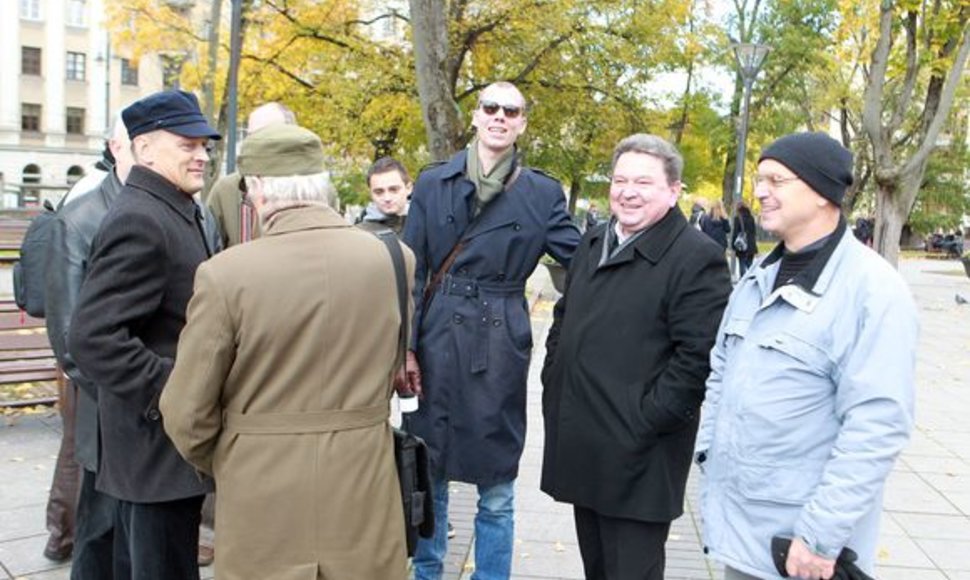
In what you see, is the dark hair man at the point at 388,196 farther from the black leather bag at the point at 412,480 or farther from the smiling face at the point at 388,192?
the black leather bag at the point at 412,480

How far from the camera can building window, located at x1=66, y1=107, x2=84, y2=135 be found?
197ft

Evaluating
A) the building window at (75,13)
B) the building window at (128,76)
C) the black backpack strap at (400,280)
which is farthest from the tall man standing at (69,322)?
the building window at (128,76)

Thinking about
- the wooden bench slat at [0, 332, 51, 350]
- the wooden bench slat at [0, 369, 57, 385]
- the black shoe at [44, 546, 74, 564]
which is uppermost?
the wooden bench slat at [0, 332, 51, 350]

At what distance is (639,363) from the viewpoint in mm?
3273

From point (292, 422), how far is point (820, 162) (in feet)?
5.25

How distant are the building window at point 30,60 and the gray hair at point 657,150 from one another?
62.9 metres

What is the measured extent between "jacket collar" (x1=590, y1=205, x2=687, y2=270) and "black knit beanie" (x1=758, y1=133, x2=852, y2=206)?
0.67 metres

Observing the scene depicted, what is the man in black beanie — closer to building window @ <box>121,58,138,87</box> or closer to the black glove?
the black glove

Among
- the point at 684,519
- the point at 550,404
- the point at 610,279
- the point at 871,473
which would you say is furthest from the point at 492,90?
the point at 684,519

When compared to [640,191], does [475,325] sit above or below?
below

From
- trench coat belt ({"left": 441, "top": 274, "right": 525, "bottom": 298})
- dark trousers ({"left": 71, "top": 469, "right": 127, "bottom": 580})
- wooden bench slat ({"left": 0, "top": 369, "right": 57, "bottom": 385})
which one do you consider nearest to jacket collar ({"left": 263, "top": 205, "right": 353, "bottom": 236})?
trench coat belt ({"left": 441, "top": 274, "right": 525, "bottom": 298})

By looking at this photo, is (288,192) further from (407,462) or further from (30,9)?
(30,9)

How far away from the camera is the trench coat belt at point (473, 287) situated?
155 inches

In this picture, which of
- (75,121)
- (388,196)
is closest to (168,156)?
(388,196)
